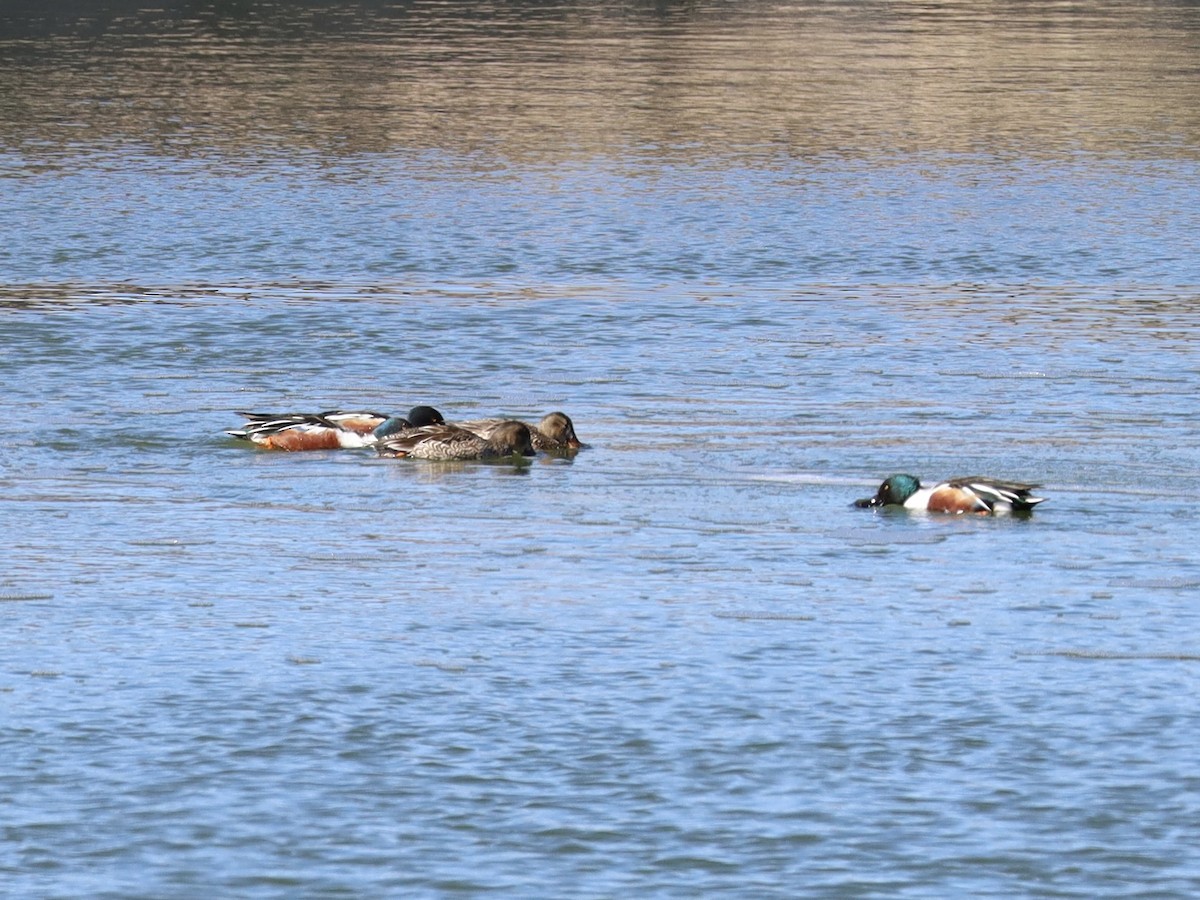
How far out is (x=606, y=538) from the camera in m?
15.6

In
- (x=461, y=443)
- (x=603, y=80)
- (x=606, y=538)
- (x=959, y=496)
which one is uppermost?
(x=603, y=80)

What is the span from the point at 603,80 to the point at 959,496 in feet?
117

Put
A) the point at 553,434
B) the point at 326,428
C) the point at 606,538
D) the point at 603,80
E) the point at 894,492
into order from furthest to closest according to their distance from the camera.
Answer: the point at 603,80 → the point at 326,428 → the point at 553,434 → the point at 894,492 → the point at 606,538

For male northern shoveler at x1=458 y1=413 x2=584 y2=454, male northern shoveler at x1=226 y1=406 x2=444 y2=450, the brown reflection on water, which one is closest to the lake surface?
male northern shoveler at x1=226 y1=406 x2=444 y2=450

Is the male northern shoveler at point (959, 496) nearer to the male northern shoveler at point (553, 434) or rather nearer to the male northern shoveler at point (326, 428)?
the male northern shoveler at point (553, 434)

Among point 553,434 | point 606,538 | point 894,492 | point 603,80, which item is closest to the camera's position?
point 606,538

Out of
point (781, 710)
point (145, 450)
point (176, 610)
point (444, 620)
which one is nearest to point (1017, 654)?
point (781, 710)

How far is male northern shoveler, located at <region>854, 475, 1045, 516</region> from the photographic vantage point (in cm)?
1597

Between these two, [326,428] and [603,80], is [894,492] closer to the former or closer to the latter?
[326,428]

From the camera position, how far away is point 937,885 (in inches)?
392

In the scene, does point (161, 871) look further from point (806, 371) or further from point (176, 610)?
point (806, 371)

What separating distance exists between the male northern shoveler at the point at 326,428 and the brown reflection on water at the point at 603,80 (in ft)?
65.9

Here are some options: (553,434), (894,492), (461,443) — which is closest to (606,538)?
(894,492)

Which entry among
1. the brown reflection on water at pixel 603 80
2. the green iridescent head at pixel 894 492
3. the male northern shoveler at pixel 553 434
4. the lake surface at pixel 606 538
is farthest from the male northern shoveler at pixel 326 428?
the brown reflection on water at pixel 603 80
